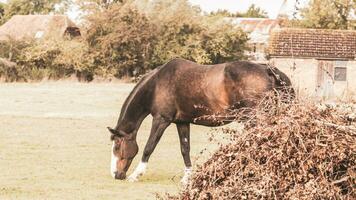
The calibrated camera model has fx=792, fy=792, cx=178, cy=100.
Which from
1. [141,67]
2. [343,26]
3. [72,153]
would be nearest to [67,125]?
[72,153]

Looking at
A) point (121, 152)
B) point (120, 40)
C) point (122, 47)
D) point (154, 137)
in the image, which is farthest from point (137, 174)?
point (122, 47)

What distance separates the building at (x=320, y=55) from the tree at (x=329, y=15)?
13.3 meters

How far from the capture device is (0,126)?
2498 cm

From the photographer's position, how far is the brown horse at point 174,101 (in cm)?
1338

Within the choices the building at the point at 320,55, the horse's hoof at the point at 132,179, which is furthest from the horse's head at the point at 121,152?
the building at the point at 320,55

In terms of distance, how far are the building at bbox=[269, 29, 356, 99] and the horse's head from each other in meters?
32.5

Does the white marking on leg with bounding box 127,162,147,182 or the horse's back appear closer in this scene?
the horse's back

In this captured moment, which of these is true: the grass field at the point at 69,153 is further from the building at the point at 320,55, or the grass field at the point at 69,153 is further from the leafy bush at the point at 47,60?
the leafy bush at the point at 47,60

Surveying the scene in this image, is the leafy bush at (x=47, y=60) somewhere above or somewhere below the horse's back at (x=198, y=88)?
below

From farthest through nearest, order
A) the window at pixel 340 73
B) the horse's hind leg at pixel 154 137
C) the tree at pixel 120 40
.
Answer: the tree at pixel 120 40, the window at pixel 340 73, the horse's hind leg at pixel 154 137

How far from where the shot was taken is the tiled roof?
48.3 m

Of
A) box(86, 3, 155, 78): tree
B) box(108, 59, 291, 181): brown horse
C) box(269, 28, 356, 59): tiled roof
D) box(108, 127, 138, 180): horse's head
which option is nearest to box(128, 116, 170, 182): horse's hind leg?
box(108, 59, 291, 181): brown horse

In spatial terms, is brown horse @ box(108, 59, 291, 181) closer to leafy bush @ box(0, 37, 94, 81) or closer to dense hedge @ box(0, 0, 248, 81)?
dense hedge @ box(0, 0, 248, 81)

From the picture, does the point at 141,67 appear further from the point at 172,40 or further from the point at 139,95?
the point at 139,95
